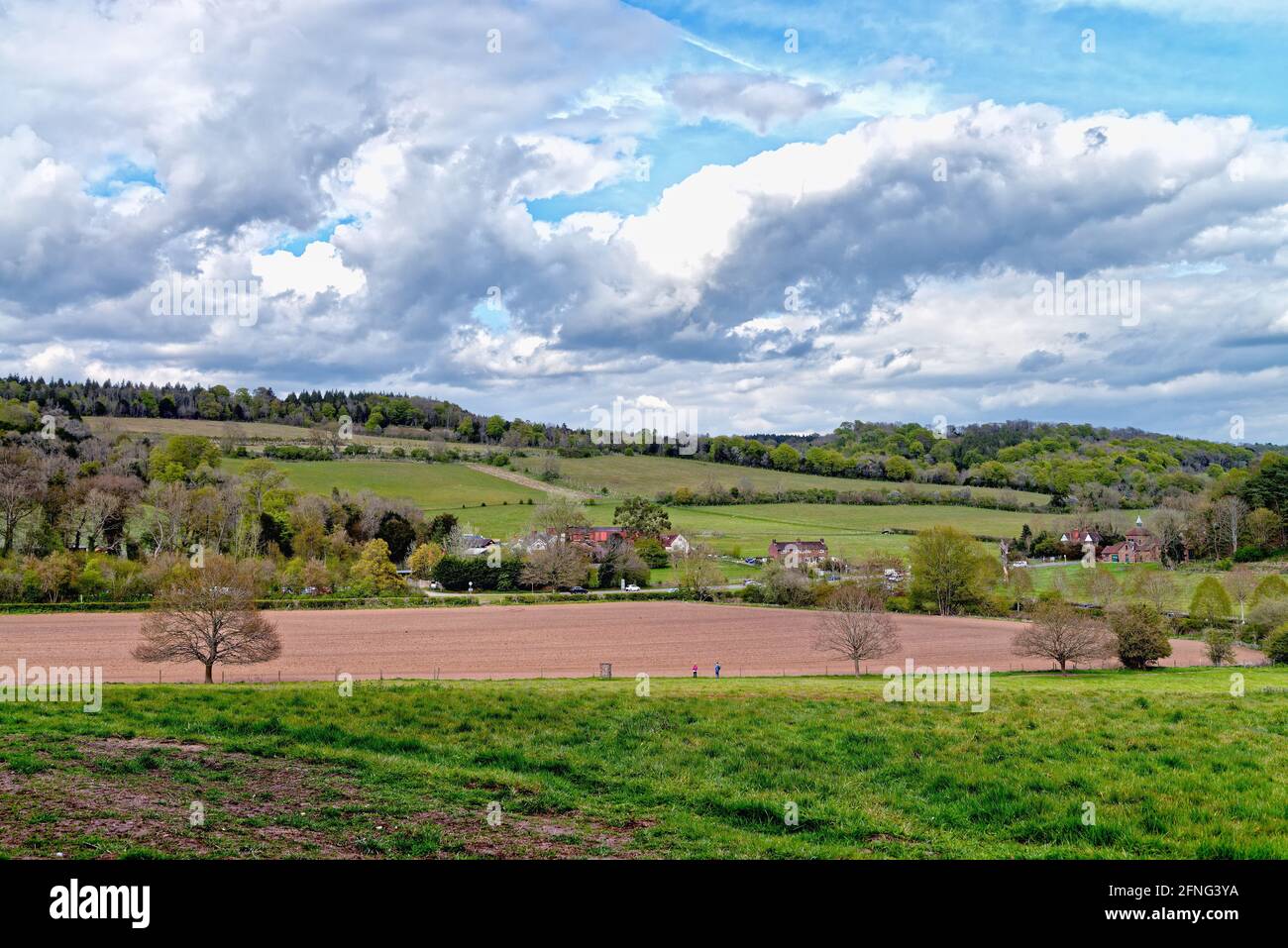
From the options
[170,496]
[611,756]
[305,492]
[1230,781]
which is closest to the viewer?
[1230,781]

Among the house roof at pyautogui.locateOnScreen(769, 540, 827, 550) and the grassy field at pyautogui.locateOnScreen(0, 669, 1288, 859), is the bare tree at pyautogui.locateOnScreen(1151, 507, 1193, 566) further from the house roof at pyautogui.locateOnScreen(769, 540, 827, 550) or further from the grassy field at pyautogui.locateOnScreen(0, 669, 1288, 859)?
the grassy field at pyautogui.locateOnScreen(0, 669, 1288, 859)

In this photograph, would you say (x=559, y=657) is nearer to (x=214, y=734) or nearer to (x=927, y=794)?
(x=214, y=734)

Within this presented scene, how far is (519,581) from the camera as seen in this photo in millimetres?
96312

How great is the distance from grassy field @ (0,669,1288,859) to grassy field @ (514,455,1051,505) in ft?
437

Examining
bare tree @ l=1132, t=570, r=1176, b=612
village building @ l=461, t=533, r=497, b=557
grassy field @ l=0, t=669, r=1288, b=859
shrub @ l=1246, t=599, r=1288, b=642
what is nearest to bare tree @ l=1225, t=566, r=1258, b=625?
bare tree @ l=1132, t=570, r=1176, b=612

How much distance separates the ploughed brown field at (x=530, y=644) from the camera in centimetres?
5169

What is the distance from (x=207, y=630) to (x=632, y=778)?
32140 mm

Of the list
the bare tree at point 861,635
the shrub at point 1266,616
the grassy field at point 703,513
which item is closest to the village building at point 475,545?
the grassy field at point 703,513

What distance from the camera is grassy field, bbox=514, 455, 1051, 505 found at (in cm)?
15925

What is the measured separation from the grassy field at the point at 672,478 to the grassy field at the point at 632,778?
13318cm

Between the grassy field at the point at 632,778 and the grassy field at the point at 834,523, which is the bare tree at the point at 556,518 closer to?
the grassy field at the point at 834,523

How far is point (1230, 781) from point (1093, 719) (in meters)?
5.75

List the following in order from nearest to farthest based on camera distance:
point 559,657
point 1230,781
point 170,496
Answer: point 1230,781
point 559,657
point 170,496
